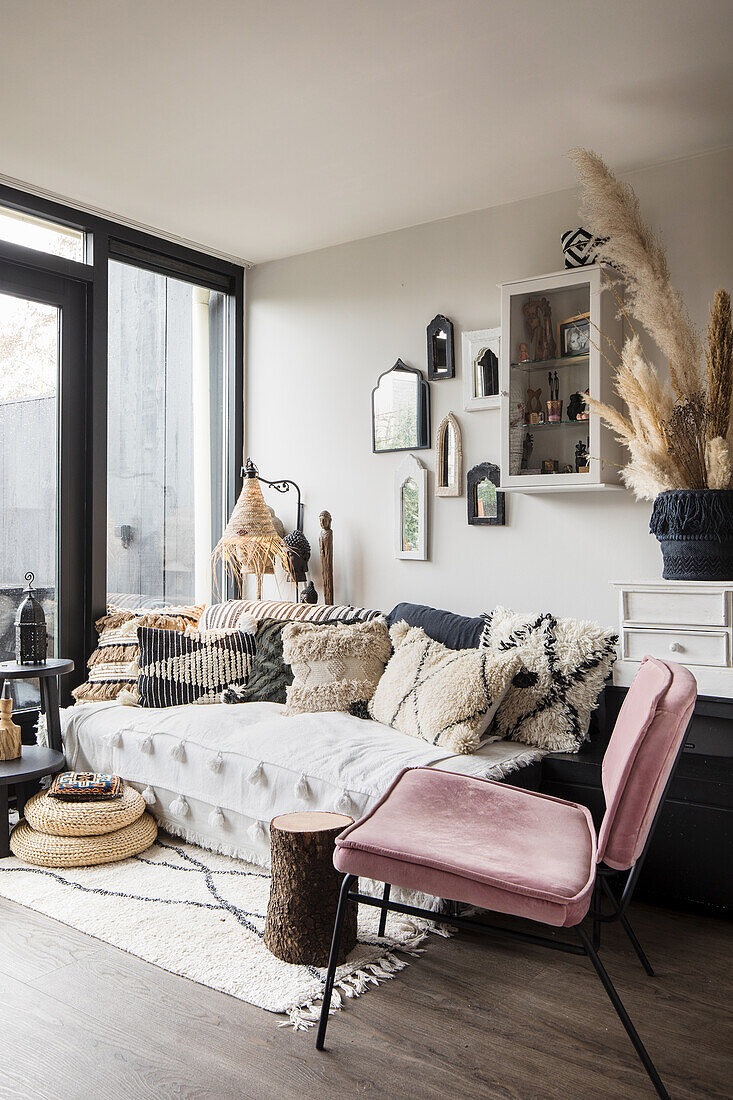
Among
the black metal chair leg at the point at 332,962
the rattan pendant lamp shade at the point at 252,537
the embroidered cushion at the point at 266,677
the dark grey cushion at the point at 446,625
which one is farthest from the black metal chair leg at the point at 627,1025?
the rattan pendant lamp shade at the point at 252,537

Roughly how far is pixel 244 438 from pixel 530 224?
70.1 inches

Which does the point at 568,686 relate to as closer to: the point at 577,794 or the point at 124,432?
the point at 577,794

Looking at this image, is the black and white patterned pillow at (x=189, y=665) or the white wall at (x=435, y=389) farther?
the black and white patterned pillow at (x=189, y=665)

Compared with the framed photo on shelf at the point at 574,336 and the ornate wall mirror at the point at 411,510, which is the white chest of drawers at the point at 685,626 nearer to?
the framed photo on shelf at the point at 574,336

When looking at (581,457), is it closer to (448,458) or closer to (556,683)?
(448,458)

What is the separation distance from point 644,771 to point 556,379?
181 cm

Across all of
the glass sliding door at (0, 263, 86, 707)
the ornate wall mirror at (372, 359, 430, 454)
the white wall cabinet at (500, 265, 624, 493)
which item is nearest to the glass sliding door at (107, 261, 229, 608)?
the glass sliding door at (0, 263, 86, 707)

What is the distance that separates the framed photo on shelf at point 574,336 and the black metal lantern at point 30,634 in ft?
7.05

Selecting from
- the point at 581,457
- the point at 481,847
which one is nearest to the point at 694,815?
the point at 481,847

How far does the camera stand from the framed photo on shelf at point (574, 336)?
3059 mm

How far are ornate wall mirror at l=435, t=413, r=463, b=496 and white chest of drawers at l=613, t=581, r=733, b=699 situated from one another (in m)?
1.08

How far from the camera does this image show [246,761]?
2729 mm

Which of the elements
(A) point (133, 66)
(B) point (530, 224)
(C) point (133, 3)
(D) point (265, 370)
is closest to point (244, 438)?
(D) point (265, 370)

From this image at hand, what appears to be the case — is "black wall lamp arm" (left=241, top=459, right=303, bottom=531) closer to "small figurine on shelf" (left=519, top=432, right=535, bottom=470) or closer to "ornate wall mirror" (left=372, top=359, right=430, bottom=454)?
"ornate wall mirror" (left=372, top=359, right=430, bottom=454)
